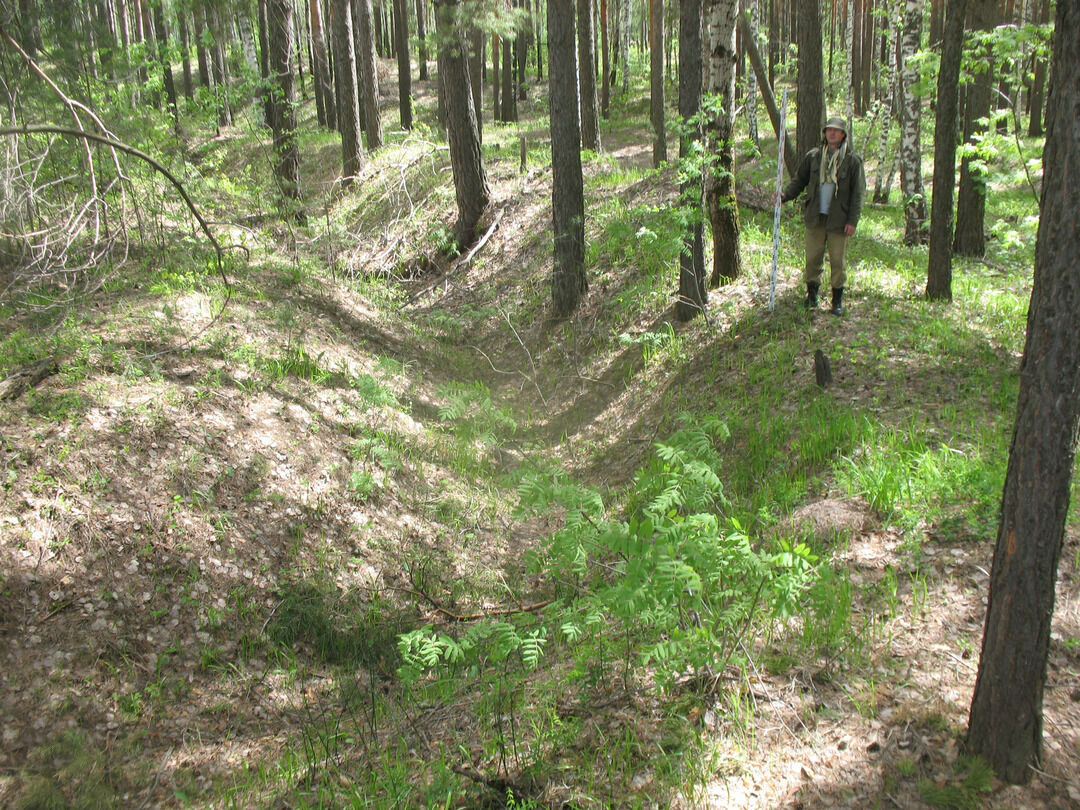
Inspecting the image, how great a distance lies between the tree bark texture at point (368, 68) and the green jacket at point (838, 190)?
12.3 meters

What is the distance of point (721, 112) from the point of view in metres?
8.20

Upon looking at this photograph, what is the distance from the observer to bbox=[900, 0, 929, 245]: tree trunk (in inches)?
483

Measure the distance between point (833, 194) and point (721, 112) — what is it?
5.54ft

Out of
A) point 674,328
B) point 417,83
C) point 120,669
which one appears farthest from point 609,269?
point 417,83

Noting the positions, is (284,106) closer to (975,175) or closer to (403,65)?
(403,65)

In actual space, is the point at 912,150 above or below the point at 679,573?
above

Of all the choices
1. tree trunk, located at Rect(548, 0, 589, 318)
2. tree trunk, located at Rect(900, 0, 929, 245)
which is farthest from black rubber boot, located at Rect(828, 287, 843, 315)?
tree trunk, located at Rect(900, 0, 929, 245)

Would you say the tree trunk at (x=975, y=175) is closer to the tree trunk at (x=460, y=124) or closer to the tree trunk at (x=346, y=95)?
the tree trunk at (x=460, y=124)

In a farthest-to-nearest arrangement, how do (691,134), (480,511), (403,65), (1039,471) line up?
(403,65)
(691,134)
(480,511)
(1039,471)

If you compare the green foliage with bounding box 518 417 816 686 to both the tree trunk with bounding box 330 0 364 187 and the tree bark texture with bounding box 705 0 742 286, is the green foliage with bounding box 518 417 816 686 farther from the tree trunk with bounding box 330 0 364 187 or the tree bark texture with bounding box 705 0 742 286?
the tree trunk with bounding box 330 0 364 187

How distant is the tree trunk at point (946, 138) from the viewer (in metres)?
7.67

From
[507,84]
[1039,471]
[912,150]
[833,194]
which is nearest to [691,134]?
[833,194]

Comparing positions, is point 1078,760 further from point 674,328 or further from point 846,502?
point 674,328

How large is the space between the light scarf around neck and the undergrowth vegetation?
1613mm
